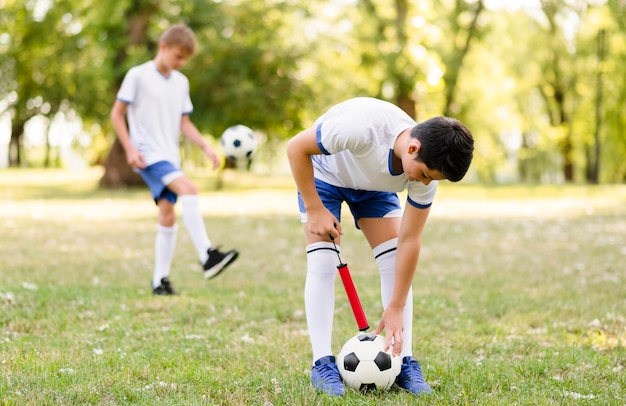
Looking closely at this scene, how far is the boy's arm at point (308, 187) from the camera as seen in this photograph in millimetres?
3791

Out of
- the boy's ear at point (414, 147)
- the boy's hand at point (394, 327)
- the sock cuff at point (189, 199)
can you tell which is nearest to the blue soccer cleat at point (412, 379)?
the boy's hand at point (394, 327)

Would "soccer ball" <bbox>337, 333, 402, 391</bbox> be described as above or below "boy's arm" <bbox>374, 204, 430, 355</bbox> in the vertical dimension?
below

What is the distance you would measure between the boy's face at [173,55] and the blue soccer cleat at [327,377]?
11.5 feet

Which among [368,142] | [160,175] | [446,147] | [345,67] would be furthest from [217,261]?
[345,67]

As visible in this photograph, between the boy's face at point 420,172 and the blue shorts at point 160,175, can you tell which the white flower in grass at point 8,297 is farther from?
the boy's face at point 420,172

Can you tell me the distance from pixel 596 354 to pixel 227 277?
14.2 ft

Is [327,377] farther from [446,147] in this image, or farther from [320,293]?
[446,147]

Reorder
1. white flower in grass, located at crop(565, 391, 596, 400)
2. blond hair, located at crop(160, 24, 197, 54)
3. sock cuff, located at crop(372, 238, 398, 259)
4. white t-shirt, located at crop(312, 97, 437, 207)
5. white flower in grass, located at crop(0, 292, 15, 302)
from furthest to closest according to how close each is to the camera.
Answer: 1. blond hair, located at crop(160, 24, 197, 54)
2. white flower in grass, located at crop(0, 292, 15, 302)
3. sock cuff, located at crop(372, 238, 398, 259)
4. white flower in grass, located at crop(565, 391, 596, 400)
5. white t-shirt, located at crop(312, 97, 437, 207)

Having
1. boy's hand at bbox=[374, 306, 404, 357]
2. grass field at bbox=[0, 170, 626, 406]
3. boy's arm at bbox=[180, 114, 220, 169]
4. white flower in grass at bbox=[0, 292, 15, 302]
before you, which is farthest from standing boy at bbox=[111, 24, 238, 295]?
boy's hand at bbox=[374, 306, 404, 357]

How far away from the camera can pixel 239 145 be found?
23.8 ft

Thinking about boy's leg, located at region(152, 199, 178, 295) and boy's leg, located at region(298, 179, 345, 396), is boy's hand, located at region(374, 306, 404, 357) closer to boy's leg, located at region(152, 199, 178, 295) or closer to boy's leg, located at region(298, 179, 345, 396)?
boy's leg, located at region(298, 179, 345, 396)

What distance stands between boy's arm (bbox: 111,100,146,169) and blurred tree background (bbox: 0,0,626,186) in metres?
16.1

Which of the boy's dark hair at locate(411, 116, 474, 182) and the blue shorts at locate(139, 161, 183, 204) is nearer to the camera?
the boy's dark hair at locate(411, 116, 474, 182)

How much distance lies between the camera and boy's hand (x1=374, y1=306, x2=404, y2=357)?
3818 millimetres
